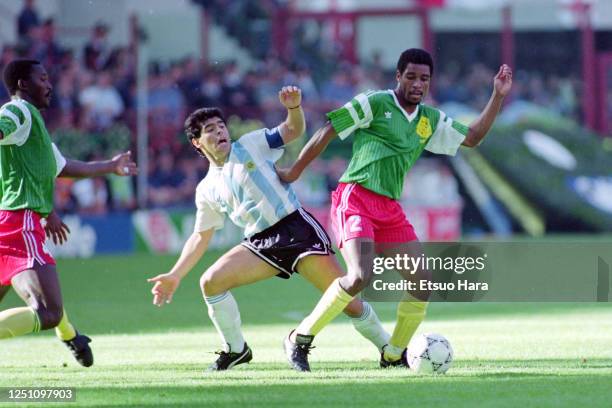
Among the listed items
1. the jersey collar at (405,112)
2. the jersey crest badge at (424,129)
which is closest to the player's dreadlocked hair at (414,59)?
the jersey collar at (405,112)

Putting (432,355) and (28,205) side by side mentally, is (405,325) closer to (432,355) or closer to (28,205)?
(432,355)

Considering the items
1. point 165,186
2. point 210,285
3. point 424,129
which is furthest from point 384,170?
point 165,186

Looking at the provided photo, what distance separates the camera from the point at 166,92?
23938 millimetres

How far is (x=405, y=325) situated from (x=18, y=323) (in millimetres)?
2466

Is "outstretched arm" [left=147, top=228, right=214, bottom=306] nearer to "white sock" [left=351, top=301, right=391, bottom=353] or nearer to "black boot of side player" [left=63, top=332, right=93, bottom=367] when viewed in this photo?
"black boot of side player" [left=63, top=332, right=93, bottom=367]

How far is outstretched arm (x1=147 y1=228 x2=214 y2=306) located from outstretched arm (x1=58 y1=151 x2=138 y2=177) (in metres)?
0.63

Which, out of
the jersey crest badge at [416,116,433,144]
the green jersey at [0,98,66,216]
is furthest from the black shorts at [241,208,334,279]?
the green jersey at [0,98,66,216]

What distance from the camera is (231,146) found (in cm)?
882

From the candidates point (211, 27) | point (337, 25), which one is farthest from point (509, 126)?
point (211, 27)

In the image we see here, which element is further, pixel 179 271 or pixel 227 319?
pixel 227 319

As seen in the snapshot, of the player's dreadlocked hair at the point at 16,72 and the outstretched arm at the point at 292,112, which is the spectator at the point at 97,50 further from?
the outstretched arm at the point at 292,112

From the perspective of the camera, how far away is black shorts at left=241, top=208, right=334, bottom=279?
8.64m

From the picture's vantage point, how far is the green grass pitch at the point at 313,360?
7086mm

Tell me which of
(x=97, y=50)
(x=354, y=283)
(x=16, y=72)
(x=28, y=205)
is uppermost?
(x=97, y=50)
